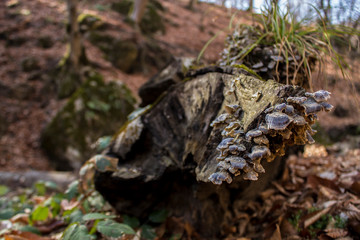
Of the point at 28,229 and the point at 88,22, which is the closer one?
the point at 28,229

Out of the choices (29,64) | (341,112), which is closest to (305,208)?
(341,112)

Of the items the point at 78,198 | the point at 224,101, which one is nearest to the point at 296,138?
the point at 224,101

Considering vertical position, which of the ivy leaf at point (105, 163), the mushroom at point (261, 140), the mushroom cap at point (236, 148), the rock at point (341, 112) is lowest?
the rock at point (341, 112)

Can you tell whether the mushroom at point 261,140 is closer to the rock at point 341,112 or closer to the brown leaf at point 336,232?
the brown leaf at point 336,232

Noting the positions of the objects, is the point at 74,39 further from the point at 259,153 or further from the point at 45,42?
the point at 259,153

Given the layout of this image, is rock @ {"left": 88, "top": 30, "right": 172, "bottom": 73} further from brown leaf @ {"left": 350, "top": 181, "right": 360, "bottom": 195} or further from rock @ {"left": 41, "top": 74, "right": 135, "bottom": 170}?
brown leaf @ {"left": 350, "top": 181, "right": 360, "bottom": 195}

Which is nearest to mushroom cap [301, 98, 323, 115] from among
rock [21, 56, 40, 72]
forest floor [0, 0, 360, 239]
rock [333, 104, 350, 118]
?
forest floor [0, 0, 360, 239]

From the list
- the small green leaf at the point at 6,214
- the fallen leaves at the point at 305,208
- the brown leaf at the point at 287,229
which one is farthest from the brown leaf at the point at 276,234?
the small green leaf at the point at 6,214
